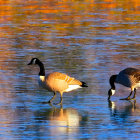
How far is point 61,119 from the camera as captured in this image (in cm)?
1141

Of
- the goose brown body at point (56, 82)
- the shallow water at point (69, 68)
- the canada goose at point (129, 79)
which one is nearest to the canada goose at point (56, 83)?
the goose brown body at point (56, 82)

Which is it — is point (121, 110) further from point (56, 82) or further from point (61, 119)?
point (56, 82)

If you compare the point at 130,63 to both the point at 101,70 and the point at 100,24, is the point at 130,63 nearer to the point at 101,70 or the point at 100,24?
the point at 101,70

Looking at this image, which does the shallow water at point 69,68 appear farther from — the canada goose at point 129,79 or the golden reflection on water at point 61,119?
the canada goose at point 129,79

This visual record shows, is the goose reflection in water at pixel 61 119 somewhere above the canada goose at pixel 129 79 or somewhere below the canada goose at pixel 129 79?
below

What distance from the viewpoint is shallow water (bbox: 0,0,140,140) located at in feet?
34.8

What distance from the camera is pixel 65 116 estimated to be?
38.4 ft

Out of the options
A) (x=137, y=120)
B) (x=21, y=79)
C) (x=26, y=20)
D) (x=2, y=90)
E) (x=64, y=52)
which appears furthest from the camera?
(x=26, y=20)

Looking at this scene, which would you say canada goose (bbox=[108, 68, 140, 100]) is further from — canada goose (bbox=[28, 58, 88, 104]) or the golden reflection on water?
the golden reflection on water

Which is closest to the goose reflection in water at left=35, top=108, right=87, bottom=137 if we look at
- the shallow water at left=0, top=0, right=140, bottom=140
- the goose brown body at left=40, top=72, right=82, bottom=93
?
the shallow water at left=0, top=0, right=140, bottom=140

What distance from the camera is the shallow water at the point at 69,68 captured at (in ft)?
34.8

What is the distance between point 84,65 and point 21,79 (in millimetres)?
3074

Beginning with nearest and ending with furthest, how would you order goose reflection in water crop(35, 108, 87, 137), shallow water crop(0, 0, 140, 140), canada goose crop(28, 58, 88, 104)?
1. goose reflection in water crop(35, 108, 87, 137)
2. shallow water crop(0, 0, 140, 140)
3. canada goose crop(28, 58, 88, 104)

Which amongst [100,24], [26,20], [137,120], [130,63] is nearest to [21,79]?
[130,63]
